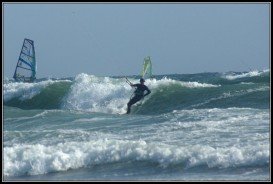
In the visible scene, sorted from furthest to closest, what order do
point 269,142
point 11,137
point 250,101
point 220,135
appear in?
1. point 250,101
2. point 11,137
3. point 220,135
4. point 269,142

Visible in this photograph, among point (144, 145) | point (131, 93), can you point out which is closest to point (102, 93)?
point (131, 93)

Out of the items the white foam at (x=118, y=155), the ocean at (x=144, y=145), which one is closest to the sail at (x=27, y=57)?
the ocean at (x=144, y=145)

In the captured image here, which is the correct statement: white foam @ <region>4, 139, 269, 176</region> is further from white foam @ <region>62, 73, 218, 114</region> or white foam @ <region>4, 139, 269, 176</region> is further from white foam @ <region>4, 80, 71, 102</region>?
white foam @ <region>4, 80, 71, 102</region>

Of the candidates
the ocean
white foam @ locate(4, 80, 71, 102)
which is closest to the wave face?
white foam @ locate(4, 80, 71, 102)

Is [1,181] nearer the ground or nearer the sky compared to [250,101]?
nearer the ground

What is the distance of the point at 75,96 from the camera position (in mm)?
22375

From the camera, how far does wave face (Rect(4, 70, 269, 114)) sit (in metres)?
17.7

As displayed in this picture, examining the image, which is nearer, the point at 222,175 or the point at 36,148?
the point at 222,175

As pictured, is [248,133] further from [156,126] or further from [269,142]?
[156,126]

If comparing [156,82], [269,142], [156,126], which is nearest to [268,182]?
[269,142]

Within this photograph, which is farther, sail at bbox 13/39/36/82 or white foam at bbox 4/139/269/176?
sail at bbox 13/39/36/82

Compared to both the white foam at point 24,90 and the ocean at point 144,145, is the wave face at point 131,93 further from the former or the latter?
the ocean at point 144,145

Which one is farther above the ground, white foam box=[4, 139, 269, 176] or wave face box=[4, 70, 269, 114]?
wave face box=[4, 70, 269, 114]

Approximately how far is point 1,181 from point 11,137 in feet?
10.6
